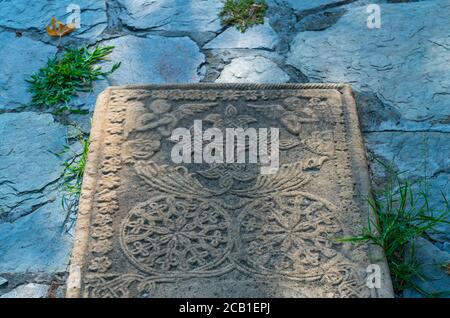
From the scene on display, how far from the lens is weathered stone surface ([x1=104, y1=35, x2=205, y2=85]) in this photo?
10.3ft

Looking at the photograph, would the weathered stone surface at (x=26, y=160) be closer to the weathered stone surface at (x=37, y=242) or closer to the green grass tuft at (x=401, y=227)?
the weathered stone surface at (x=37, y=242)

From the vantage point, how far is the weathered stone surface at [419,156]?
256 centimetres

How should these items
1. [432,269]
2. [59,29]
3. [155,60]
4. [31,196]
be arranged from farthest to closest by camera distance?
[59,29], [155,60], [31,196], [432,269]

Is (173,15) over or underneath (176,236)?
over

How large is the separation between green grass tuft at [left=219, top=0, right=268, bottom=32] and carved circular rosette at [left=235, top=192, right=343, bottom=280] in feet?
4.45

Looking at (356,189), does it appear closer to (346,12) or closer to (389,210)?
(389,210)

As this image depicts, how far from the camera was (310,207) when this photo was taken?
7.80 feet

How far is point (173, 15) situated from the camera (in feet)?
11.6

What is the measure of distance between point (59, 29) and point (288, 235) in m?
1.92

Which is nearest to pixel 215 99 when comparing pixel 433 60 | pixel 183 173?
pixel 183 173

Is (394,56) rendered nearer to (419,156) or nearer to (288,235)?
(419,156)

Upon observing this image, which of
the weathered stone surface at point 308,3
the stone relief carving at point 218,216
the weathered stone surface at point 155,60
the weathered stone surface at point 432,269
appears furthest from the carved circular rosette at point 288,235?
the weathered stone surface at point 308,3

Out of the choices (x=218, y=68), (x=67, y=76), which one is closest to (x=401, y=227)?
(x=218, y=68)

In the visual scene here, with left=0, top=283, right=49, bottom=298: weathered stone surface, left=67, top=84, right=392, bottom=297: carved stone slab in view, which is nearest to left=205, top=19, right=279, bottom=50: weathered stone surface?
left=67, top=84, right=392, bottom=297: carved stone slab
